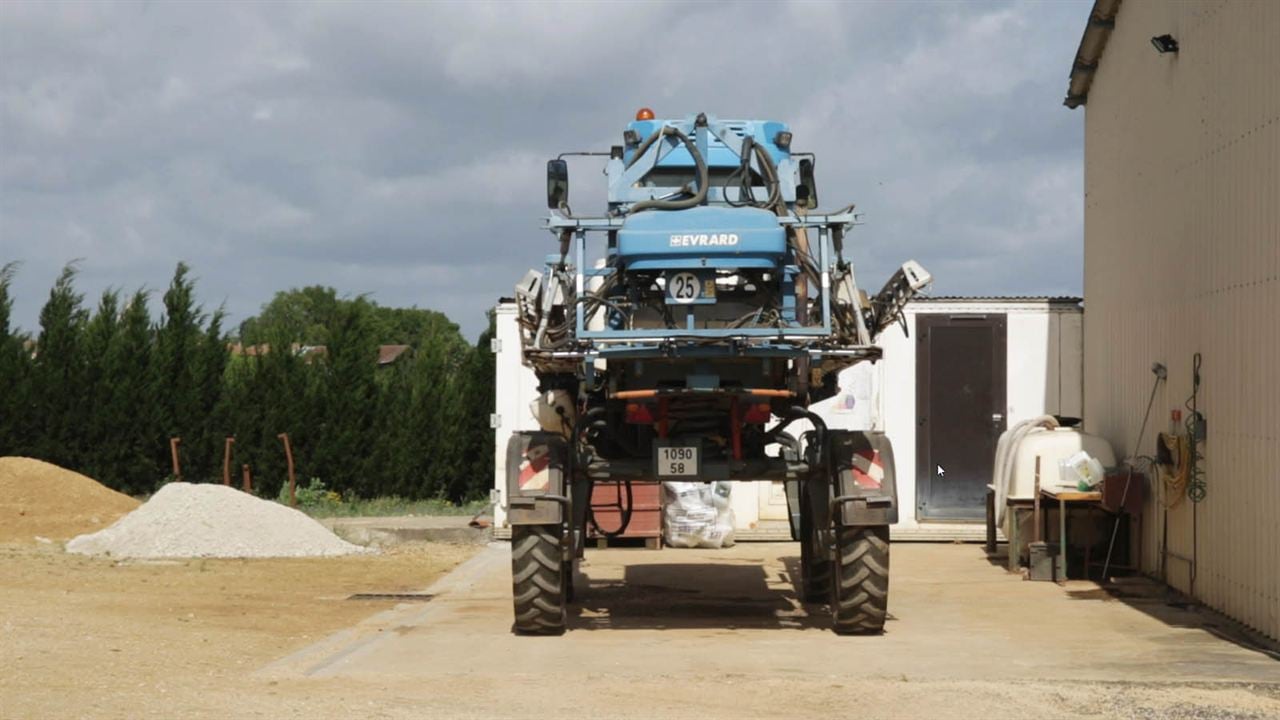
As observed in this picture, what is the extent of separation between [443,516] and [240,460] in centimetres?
405

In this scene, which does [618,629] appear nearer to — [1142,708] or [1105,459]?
[1142,708]

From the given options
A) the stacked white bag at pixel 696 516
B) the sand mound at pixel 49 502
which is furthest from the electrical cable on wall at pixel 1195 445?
→ the sand mound at pixel 49 502

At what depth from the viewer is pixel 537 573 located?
1259 centimetres

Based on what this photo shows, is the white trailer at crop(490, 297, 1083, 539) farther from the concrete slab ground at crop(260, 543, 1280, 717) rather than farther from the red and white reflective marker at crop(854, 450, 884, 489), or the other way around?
the red and white reflective marker at crop(854, 450, 884, 489)

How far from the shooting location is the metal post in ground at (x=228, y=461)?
25.7 metres

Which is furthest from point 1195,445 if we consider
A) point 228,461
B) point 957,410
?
point 228,461

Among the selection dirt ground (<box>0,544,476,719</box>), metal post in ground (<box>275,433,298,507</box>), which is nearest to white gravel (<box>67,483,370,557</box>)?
dirt ground (<box>0,544,476,719</box>)

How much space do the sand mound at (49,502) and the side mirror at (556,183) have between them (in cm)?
1240

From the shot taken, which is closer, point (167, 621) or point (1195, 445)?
point (167, 621)

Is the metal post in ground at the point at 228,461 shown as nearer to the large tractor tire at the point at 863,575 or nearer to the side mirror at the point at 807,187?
the side mirror at the point at 807,187

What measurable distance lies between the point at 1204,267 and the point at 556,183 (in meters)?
A: 5.55

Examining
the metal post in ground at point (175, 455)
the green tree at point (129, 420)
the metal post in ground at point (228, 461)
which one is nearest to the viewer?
the metal post in ground at point (228, 461)

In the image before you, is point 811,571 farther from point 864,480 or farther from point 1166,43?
point 1166,43

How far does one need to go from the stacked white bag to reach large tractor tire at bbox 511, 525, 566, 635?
8.47m
